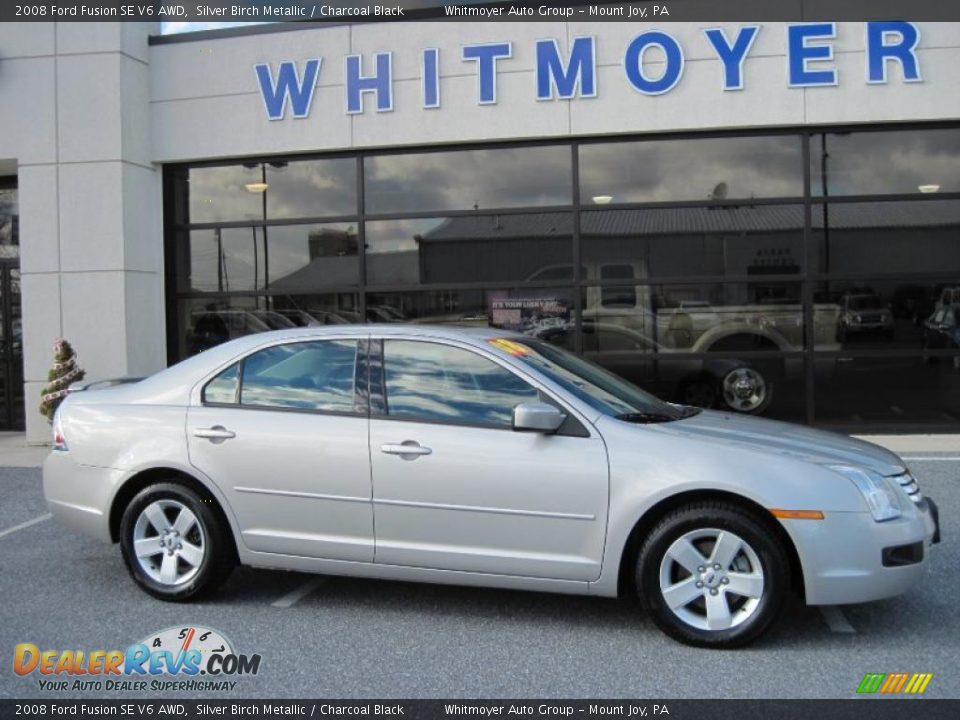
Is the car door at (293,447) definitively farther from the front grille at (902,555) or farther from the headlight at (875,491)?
the front grille at (902,555)

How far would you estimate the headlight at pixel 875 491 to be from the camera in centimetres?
405

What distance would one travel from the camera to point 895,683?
3754mm

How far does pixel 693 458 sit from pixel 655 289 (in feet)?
22.3

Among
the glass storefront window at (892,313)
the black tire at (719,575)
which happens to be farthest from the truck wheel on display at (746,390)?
the black tire at (719,575)

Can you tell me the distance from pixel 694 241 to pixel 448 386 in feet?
22.2

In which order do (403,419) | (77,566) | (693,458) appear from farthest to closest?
(77,566) → (403,419) → (693,458)

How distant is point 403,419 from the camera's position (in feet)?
15.0

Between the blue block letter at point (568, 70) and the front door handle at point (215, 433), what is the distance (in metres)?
7.04

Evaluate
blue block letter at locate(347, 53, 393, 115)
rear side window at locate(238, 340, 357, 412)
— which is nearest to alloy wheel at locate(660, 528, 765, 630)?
rear side window at locate(238, 340, 357, 412)

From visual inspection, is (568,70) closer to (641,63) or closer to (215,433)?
(641,63)

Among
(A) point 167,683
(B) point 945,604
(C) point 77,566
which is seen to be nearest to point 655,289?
(B) point 945,604

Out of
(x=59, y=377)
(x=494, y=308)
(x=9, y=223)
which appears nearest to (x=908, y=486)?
(x=494, y=308)

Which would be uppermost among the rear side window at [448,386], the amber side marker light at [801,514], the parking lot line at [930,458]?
the rear side window at [448,386]

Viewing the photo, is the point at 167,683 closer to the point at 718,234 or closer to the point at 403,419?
the point at 403,419
